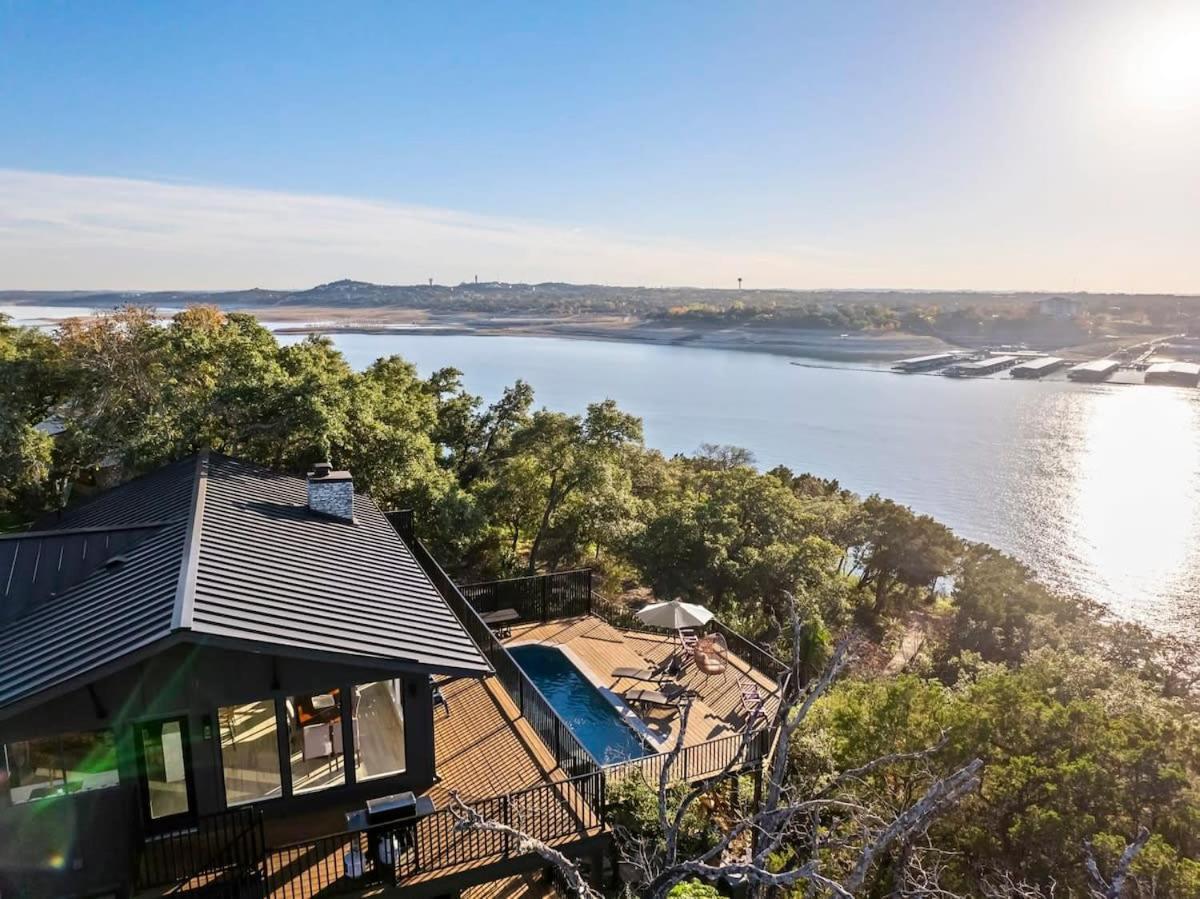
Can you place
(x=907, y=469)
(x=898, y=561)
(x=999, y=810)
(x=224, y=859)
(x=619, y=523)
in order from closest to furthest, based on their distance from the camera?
(x=224, y=859) < (x=999, y=810) < (x=619, y=523) < (x=898, y=561) < (x=907, y=469)

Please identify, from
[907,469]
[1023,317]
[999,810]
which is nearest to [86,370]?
[999,810]

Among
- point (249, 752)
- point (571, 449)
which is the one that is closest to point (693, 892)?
point (249, 752)

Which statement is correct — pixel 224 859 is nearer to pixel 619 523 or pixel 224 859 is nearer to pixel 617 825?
pixel 617 825

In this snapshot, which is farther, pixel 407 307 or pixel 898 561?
pixel 407 307

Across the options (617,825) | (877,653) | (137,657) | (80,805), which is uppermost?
(137,657)

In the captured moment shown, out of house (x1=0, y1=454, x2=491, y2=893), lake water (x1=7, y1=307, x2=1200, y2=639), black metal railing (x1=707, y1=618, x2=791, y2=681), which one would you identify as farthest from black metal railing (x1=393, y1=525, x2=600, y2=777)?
lake water (x1=7, y1=307, x2=1200, y2=639)

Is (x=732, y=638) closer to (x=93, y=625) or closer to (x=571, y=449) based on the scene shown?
(x=571, y=449)
